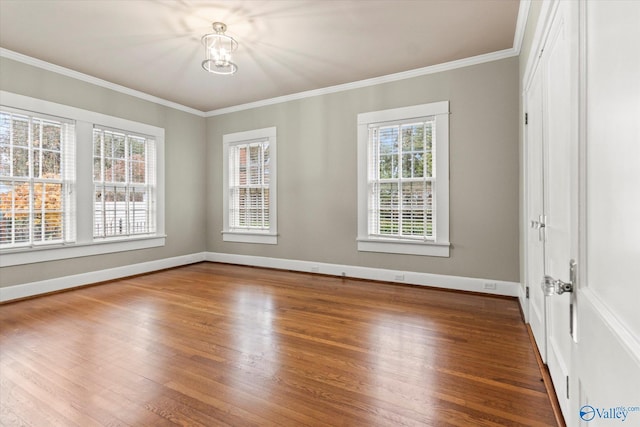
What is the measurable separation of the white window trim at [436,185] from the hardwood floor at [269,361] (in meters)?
0.72

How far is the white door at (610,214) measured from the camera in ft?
1.93

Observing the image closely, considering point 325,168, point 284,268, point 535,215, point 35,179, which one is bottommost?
point 284,268

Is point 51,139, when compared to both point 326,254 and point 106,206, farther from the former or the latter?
point 326,254

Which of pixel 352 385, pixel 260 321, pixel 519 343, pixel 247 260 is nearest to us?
pixel 352 385

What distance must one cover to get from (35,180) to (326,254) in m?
3.89

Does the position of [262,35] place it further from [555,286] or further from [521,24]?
[555,286]

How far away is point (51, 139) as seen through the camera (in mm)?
4270

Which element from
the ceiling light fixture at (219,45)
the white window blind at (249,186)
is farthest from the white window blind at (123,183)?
the ceiling light fixture at (219,45)

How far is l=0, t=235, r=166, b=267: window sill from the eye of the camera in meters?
3.94

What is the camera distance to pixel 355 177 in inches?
194

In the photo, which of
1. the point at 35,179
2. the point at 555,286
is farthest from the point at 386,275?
the point at 35,179

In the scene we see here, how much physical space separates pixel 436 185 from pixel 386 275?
1.41m

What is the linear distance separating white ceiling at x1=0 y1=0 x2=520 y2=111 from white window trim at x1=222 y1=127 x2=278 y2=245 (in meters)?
1.14

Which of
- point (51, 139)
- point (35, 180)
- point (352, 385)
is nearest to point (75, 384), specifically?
point (352, 385)
